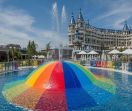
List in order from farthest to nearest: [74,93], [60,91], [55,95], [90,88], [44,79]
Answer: [44,79], [90,88], [60,91], [74,93], [55,95]

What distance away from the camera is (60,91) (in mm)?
13086

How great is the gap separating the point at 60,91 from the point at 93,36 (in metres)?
142

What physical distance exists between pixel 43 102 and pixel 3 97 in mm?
2856

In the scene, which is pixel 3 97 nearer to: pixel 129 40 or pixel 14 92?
pixel 14 92

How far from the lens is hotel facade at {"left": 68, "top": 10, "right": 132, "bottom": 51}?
440 feet

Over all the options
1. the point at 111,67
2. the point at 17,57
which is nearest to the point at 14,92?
the point at 111,67

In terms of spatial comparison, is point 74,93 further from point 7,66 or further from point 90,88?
point 7,66

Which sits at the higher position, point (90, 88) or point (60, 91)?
point (90, 88)

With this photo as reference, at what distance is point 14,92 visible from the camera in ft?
43.8

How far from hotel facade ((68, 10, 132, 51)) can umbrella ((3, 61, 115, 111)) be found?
10178 cm

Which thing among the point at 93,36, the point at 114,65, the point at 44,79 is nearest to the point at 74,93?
the point at 44,79

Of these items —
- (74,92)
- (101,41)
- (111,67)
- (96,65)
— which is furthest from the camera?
(101,41)

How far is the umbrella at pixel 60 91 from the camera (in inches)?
434

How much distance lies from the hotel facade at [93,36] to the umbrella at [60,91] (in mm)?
101777
